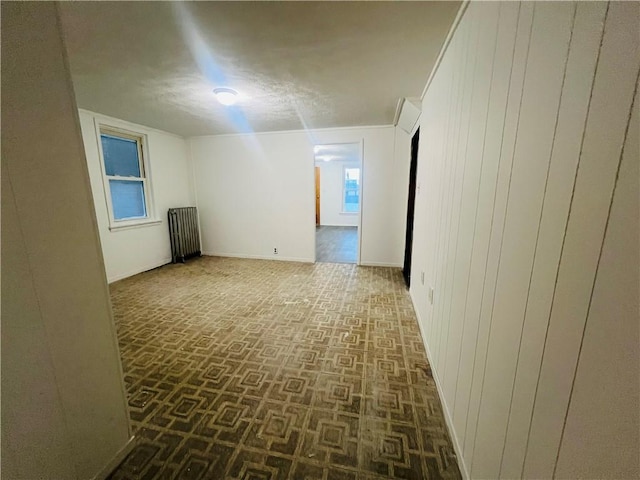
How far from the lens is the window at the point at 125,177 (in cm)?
372

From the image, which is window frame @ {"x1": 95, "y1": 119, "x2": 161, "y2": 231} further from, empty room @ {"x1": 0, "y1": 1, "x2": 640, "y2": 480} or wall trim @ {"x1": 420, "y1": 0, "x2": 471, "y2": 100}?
wall trim @ {"x1": 420, "y1": 0, "x2": 471, "y2": 100}

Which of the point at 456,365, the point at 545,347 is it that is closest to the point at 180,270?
the point at 456,365

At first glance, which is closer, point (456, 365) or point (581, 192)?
point (581, 192)

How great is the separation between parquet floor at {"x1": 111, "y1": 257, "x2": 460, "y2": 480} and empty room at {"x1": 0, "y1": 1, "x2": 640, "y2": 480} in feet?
0.05

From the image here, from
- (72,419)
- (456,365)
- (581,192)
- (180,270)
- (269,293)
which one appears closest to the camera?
(581,192)

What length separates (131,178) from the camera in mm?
4051

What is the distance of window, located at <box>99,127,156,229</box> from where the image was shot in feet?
12.2

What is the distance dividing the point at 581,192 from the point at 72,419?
1.86 metres

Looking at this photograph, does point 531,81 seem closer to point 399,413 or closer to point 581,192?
point 581,192

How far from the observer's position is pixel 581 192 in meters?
0.57

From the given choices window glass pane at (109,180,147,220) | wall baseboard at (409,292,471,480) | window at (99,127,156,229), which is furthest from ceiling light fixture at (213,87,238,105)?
wall baseboard at (409,292,471,480)

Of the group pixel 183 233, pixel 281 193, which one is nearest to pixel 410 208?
pixel 281 193

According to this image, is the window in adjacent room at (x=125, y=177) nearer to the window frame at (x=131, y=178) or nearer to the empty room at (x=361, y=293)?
the window frame at (x=131, y=178)

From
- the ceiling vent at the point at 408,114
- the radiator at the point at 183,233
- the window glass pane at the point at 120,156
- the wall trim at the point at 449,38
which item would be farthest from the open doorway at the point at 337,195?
the wall trim at the point at 449,38
